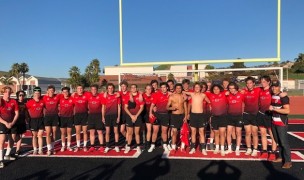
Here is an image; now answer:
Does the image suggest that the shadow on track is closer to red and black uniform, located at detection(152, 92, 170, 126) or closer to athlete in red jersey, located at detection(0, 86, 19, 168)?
red and black uniform, located at detection(152, 92, 170, 126)

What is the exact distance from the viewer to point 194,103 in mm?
7188

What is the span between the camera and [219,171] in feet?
18.8

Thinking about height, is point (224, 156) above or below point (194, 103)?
below

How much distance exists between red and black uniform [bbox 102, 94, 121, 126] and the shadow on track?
108 inches

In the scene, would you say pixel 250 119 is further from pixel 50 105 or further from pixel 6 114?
pixel 6 114

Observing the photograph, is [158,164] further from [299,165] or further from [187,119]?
[299,165]

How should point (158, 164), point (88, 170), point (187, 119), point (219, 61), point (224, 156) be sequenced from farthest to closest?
1. point (219, 61)
2. point (187, 119)
3. point (224, 156)
4. point (158, 164)
5. point (88, 170)

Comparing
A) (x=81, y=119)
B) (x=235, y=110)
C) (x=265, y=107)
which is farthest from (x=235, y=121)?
(x=81, y=119)

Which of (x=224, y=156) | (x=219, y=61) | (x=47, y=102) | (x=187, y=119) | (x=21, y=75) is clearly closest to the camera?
(x=224, y=156)

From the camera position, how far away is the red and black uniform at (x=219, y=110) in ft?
23.0

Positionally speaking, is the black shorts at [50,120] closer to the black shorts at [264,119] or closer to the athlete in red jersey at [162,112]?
the athlete in red jersey at [162,112]

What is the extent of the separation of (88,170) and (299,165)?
4.58m

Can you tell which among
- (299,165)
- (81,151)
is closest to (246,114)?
(299,165)

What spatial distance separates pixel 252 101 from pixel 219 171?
211 centimetres
